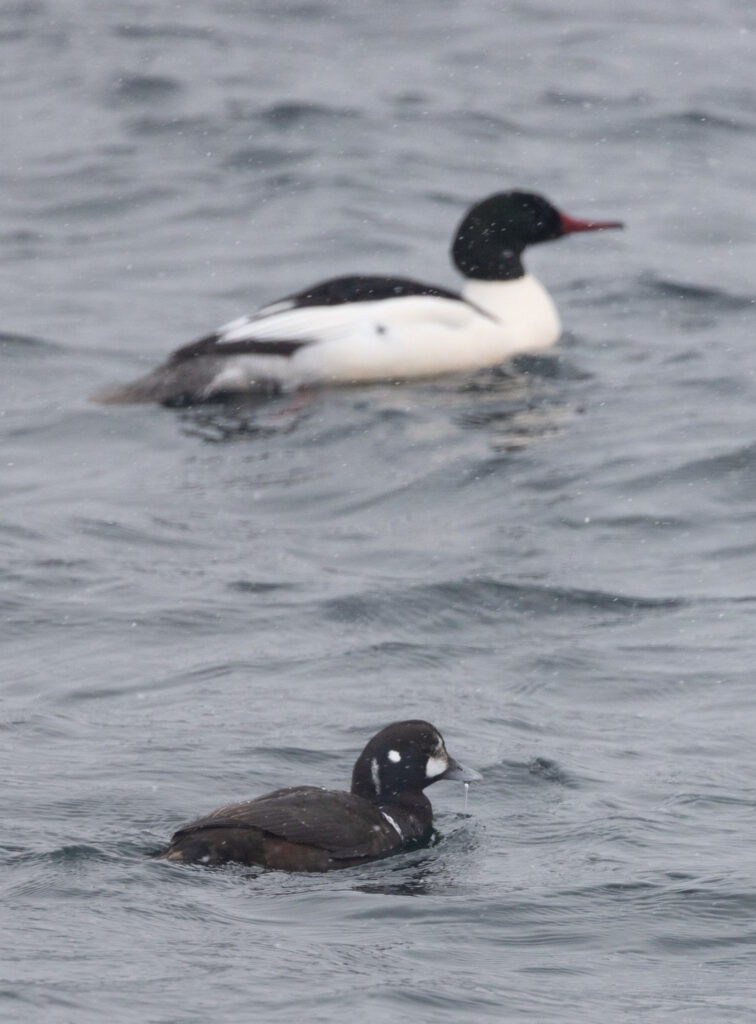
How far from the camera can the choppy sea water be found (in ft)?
23.9

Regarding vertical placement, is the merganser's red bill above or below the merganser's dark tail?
above

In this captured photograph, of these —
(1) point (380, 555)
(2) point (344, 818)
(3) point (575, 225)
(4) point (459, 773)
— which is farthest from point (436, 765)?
(3) point (575, 225)

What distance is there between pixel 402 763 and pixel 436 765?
0.50ft

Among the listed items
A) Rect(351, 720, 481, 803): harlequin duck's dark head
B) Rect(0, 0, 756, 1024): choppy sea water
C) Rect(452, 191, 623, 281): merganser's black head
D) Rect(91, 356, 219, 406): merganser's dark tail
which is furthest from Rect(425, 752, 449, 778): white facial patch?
Rect(452, 191, 623, 281): merganser's black head

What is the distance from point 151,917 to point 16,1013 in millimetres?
988

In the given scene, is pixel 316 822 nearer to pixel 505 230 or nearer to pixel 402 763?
pixel 402 763

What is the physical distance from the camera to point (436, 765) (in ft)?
28.4

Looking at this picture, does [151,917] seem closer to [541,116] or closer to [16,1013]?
[16,1013]

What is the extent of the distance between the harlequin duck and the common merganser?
627cm

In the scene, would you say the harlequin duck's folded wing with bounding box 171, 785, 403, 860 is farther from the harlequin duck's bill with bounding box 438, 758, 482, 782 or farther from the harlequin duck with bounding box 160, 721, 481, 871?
the harlequin duck's bill with bounding box 438, 758, 482, 782

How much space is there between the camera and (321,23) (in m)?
25.6

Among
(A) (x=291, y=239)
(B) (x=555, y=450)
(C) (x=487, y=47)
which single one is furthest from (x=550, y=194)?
(B) (x=555, y=450)

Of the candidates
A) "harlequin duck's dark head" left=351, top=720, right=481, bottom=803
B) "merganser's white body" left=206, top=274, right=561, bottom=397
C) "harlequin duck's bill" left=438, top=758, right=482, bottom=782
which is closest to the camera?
"harlequin duck's dark head" left=351, top=720, right=481, bottom=803

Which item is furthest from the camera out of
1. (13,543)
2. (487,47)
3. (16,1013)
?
(487,47)
